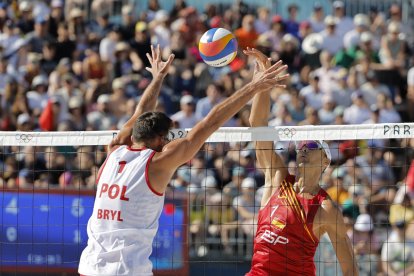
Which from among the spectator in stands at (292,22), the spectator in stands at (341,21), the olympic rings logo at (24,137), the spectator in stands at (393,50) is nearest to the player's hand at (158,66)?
the olympic rings logo at (24,137)

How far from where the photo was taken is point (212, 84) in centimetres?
1753

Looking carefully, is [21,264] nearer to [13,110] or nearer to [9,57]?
[13,110]

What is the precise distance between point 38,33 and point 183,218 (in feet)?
23.9

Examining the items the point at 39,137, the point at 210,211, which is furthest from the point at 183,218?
the point at 39,137

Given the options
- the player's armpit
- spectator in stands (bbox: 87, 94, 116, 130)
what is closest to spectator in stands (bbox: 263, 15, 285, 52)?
spectator in stands (bbox: 87, 94, 116, 130)

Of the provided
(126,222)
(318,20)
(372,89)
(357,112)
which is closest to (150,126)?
(126,222)

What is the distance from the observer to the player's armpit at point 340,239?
27.1 ft

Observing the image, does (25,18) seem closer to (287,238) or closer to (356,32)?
(356,32)

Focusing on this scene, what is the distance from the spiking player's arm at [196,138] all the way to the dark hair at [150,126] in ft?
0.51

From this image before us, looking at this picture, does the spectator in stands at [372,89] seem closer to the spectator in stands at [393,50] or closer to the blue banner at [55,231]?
the spectator in stands at [393,50]

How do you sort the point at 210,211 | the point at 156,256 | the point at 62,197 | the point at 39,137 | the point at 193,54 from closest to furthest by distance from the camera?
the point at 39,137
the point at 156,256
the point at 62,197
the point at 210,211
the point at 193,54

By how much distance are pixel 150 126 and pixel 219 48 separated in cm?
193

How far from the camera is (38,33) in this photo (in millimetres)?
19234

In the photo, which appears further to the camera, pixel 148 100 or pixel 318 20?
pixel 318 20
